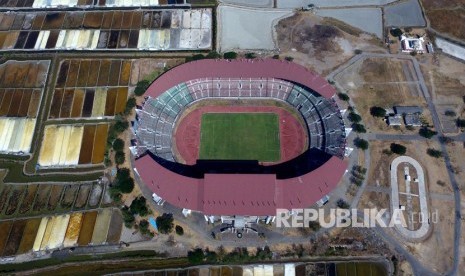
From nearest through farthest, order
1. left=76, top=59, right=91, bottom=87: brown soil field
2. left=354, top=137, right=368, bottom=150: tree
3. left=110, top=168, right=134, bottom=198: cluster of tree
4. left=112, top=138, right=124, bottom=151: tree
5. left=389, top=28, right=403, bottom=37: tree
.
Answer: left=110, top=168, right=134, bottom=198: cluster of tree, left=354, top=137, right=368, bottom=150: tree, left=112, top=138, right=124, bottom=151: tree, left=76, top=59, right=91, bottom=87: brown soil field, left=389, top=28, right=403, bottom=37: tree

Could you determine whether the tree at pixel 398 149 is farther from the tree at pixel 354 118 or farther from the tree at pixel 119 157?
the tree at pixel 119 157

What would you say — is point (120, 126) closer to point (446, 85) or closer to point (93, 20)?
point (93, 20)

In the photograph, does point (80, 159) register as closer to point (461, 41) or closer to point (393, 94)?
point (393, 94)

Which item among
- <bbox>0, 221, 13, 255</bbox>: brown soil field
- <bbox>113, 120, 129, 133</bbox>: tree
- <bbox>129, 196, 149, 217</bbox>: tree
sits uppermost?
<bbox>113, 120, 129, 133</bbox>: tree

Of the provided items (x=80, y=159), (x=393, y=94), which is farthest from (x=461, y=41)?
(x=80, y=159)

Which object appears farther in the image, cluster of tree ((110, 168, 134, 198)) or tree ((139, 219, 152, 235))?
cluster of tree ((110, 168, 134, 198))

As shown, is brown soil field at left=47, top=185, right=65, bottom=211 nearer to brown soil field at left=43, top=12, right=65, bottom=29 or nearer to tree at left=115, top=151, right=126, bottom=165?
tree at left=115, top=151, right=126, bottom=165

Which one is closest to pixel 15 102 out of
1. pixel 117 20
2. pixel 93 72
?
pixel 93 72

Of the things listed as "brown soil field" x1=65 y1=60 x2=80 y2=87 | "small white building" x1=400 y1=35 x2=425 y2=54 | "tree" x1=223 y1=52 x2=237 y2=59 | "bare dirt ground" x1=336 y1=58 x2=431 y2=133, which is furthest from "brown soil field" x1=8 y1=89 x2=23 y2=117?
"small white building" x1=400 y1=35 x2=425 y2=54

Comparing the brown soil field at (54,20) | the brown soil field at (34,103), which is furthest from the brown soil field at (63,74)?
the brown soil field at (54,20)
